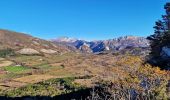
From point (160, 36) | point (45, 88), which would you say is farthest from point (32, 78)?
point (160, 36)

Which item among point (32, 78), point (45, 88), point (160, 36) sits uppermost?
point (160, 36)

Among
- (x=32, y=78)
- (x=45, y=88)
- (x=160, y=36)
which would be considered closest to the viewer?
(x=160, y=36)

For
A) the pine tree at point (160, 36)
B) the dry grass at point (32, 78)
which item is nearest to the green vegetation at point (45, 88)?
the dry grass at point (32, 78)

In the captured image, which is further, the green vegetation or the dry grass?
the dry grass

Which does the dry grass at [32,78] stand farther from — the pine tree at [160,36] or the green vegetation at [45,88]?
the pine tree at [160,36]

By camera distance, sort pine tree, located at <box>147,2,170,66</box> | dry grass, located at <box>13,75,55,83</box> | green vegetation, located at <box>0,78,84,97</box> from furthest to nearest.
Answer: dry grass, located at <box>13,75,55,83</box> < green vegetation, located at <box>0,78,84,97</box> < pine tree, located at <box>147,2,170,66</box>

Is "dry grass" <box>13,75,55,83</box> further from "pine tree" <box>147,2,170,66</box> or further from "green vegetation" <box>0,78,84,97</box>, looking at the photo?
"pine tree" <box>147,2,170,66</box>

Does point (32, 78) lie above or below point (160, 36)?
below

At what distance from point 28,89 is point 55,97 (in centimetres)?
3352

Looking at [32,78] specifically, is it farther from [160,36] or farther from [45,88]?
[160,36]

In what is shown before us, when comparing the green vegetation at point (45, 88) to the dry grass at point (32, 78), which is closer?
the green vegetation at point (45, 88)

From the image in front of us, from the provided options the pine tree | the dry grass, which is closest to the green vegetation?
the dry grass

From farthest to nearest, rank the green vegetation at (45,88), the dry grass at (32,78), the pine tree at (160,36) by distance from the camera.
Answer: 1. the dry grass at (32,78)
2. the green vegetation at (45,88)
3. the pine tree at (160,36)

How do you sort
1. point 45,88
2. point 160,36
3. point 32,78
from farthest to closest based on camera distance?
point 32,78
point 45,88
point 160,36
